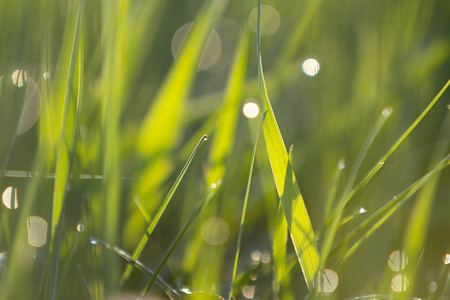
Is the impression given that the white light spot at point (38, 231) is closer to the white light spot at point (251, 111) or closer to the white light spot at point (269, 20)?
the white light spot at point (251, 111)

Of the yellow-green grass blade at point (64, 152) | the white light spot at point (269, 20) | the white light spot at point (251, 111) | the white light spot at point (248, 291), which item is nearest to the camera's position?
the yellow-green grass blade at point (64, 152)

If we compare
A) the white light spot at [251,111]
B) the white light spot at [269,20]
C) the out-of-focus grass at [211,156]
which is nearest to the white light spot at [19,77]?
the out-of-focus grass at [211,156]

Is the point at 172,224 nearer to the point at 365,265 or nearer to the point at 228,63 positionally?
the point at 365,265

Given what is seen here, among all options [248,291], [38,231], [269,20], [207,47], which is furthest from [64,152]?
[207,47]

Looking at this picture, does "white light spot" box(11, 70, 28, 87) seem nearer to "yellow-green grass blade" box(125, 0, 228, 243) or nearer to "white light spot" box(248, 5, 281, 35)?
"yellow-green grass blade" box(125, 0, 228, 243)

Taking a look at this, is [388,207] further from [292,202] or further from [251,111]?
[251,111]

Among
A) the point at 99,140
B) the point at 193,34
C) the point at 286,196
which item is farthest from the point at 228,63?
the point at 286,196

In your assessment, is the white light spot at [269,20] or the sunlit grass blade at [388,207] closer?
the sunlit grass blade at [388,207]
